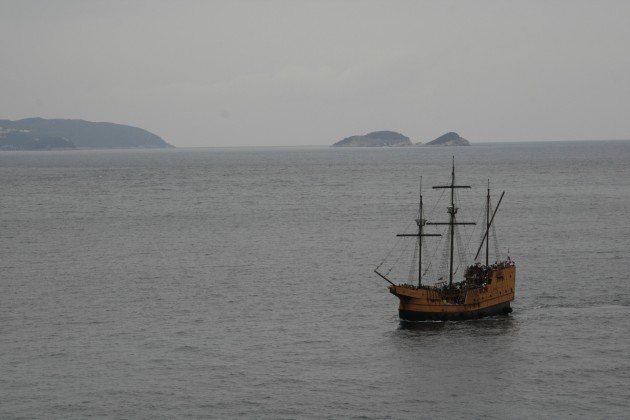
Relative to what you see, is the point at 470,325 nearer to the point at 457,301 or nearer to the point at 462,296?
the point at 457,301

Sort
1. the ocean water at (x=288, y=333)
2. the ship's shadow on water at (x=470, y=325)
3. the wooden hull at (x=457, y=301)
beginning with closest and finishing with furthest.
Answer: the ocean water at (x=288, y=333), the ship's shadow on water at (x=470, y=325), the wooden hull at (x=457, y=301)

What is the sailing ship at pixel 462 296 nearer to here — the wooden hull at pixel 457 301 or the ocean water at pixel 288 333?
the wooden hull at pixel 457 301

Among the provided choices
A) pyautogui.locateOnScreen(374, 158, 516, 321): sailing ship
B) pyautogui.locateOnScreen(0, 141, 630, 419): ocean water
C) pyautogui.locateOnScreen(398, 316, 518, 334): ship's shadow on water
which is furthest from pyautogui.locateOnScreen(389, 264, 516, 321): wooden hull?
pyautogui.locateOnScreen(0, 141, 630, 419): ocean water

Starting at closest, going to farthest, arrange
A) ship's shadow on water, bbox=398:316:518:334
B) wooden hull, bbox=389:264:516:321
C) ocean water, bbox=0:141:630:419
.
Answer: ocean water, bbox=0:141:630:419 < ship's shadow on water, bbox=398:316:518:334 < wooden hull, bbox=389:264:516:321

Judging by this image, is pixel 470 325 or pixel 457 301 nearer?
pixel 470 325

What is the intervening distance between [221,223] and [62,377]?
79333mm

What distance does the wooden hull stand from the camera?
6675cm

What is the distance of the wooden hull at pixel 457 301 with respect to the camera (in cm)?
6675

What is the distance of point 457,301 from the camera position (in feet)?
223

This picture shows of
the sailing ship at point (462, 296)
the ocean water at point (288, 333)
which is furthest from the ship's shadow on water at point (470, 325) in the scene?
the sailing ship at point (462, 296)

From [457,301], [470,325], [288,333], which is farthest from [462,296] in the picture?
[288,333]

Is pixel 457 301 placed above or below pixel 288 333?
above

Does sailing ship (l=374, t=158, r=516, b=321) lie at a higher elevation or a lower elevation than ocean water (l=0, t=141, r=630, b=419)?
higher

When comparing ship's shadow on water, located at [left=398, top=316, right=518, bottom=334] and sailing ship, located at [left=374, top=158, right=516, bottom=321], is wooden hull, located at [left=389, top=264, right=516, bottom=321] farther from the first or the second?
ship's shadow on water, located at [left=398, top=316, right=518, bottom=334]
